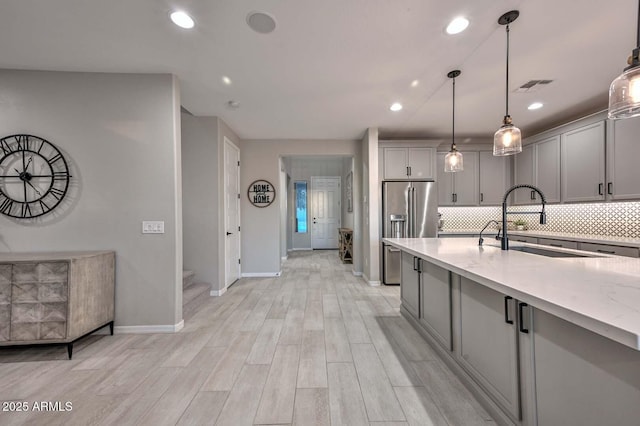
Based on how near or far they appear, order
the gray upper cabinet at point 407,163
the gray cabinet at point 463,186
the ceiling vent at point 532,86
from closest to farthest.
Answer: the ceiling vent at point 532,86, the gray upper cabinet at point 407,163, the gray cabinet at point 463,186

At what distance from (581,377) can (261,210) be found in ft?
15.0

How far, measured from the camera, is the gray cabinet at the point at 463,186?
4.92 meters

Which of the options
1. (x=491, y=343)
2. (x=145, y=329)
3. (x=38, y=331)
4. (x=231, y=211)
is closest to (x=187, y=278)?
(x=145, y=329)

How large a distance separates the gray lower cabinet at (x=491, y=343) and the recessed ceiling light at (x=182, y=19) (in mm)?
2764

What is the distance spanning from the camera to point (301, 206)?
29.3 feet

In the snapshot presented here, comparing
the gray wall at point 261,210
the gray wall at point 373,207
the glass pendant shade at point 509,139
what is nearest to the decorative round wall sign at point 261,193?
the gray wall at point 261,210

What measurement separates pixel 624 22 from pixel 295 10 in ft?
8.41

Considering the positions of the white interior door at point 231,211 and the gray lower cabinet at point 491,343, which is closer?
the gray lower cabinet at point 491,343

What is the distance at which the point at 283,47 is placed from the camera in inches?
88.3

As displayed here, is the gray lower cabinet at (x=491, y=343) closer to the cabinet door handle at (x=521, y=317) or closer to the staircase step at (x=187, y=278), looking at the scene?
the cabinet door handle at (x=521, y=317)

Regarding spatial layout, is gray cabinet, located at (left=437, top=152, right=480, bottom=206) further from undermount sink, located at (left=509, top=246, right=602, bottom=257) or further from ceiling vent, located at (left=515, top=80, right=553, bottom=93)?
undermount sink, located at (left=509, top=246, right=602, bottom=257)

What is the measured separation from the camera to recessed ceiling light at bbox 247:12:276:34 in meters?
1.89

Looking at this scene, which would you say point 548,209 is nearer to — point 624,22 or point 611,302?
point 624,22

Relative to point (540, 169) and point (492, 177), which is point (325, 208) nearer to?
point (492, 177)
